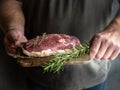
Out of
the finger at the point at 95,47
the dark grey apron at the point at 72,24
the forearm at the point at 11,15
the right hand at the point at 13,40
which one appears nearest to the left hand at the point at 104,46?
the finger at the point at 95,47

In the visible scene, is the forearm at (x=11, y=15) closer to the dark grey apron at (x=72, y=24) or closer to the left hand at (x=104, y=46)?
the dark grey apron at (x=72, y=24)

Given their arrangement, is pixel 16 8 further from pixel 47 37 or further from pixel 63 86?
pixel 63 86

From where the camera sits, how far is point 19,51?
1.32m

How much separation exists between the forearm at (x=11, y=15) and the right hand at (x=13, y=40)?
79 mm

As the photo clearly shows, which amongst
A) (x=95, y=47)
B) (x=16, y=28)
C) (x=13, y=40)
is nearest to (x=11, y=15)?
(x=16, y=28)

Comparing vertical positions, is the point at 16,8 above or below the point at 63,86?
above

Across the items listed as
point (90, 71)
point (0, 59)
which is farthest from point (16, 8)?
point (0, 59)

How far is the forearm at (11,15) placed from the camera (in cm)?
151

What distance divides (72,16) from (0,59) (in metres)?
0.80

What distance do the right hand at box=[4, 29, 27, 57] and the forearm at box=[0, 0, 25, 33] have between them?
0.08m

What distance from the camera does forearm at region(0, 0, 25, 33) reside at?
1.51 m

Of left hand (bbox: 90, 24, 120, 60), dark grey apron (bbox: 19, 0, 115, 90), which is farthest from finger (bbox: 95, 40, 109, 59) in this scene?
dark grey apron (bbox: 19, 0, 115, 90)

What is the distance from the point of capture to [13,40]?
137 centimetres

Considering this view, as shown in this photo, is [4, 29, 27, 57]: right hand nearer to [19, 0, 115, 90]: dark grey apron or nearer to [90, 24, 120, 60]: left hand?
[19, 0, 115, 90]: dark grey apron
